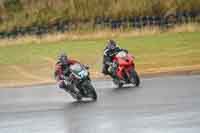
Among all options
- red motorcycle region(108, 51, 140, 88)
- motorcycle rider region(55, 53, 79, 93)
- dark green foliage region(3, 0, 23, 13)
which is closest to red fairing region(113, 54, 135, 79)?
red motorcycle region(108, 51, 140, 88)

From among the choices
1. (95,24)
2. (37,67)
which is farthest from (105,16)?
(37,67)

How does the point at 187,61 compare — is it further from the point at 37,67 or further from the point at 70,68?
the point at 70,68

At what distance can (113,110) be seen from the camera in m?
20.0

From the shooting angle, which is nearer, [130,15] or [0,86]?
[0,86]

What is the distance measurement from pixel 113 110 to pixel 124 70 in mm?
6943

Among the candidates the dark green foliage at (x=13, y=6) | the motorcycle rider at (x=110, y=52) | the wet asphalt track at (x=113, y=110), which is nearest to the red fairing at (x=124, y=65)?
the motorcycle rider at (x=110, y=52)

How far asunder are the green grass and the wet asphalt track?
31.1ft

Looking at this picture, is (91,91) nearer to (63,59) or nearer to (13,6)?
(63,59)

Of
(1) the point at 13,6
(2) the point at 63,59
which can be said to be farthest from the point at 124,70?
(1) the point at 13,6

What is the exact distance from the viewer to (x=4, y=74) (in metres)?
40.2

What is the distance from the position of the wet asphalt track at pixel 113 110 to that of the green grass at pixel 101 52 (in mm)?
9479

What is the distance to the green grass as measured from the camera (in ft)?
126

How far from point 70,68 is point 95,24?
1226 inches

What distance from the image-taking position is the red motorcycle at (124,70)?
26.5 metres
